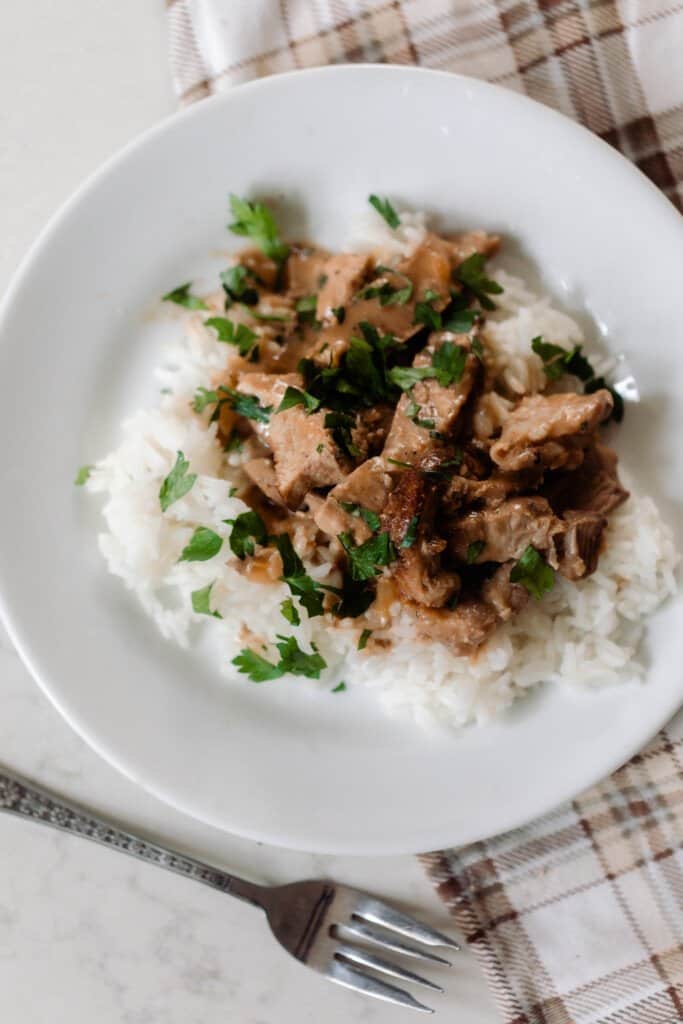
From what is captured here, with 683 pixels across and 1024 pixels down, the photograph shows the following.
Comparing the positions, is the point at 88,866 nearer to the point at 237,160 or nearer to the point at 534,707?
the point at 534,707

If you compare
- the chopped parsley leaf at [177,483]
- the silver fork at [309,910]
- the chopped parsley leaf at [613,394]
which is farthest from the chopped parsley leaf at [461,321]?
the silver fork at [309,910]

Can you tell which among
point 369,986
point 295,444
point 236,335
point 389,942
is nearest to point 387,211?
point 236,335

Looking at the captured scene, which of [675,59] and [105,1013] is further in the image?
[105,1013]

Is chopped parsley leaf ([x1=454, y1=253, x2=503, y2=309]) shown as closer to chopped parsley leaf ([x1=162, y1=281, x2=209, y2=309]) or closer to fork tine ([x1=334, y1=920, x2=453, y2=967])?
chopped parsley leaf ([x1=162, y1=281, x2=209, y2=309])

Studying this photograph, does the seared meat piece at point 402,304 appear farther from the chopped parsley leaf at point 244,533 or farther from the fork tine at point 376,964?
the fork tine at point 376,964

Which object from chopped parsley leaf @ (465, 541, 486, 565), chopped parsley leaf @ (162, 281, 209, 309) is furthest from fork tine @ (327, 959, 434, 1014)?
chopped parsley leaf @ (162, 281, 209, 309)

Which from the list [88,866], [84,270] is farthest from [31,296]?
[88,866]

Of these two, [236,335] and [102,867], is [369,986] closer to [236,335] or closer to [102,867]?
[102,867]
